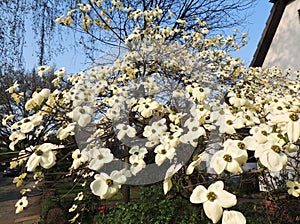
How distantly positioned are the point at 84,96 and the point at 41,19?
168cm

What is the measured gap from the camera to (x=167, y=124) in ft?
4.91

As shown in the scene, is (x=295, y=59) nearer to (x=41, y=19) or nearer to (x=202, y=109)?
(x=41, y=19)

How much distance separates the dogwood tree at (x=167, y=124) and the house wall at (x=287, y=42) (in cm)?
211

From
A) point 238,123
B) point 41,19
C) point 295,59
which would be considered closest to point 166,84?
point 41,19

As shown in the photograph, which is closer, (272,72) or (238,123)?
(238,123)

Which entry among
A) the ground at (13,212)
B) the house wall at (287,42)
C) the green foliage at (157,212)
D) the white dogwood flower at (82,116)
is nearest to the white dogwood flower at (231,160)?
the white dogwood flower at (82,116)

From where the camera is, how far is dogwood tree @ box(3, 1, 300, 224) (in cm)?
76

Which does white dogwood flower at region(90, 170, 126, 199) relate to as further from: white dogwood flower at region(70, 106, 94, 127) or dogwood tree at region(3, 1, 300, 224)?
white dogwood flower at region(70, 106, 94, 127)

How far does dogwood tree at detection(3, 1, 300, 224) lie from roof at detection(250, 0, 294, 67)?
268cm

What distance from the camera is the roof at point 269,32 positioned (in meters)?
5.75

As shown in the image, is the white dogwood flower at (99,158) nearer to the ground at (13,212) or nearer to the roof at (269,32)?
the ground at (13,212)

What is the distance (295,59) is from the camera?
5262mm

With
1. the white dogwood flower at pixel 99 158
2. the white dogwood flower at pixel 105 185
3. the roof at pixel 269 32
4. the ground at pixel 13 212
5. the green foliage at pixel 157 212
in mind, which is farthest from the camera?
the roof at pixel 269 32

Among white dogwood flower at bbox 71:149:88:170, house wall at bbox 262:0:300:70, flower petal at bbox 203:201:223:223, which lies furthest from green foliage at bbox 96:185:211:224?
house wall at bbox 262:0:300:70
